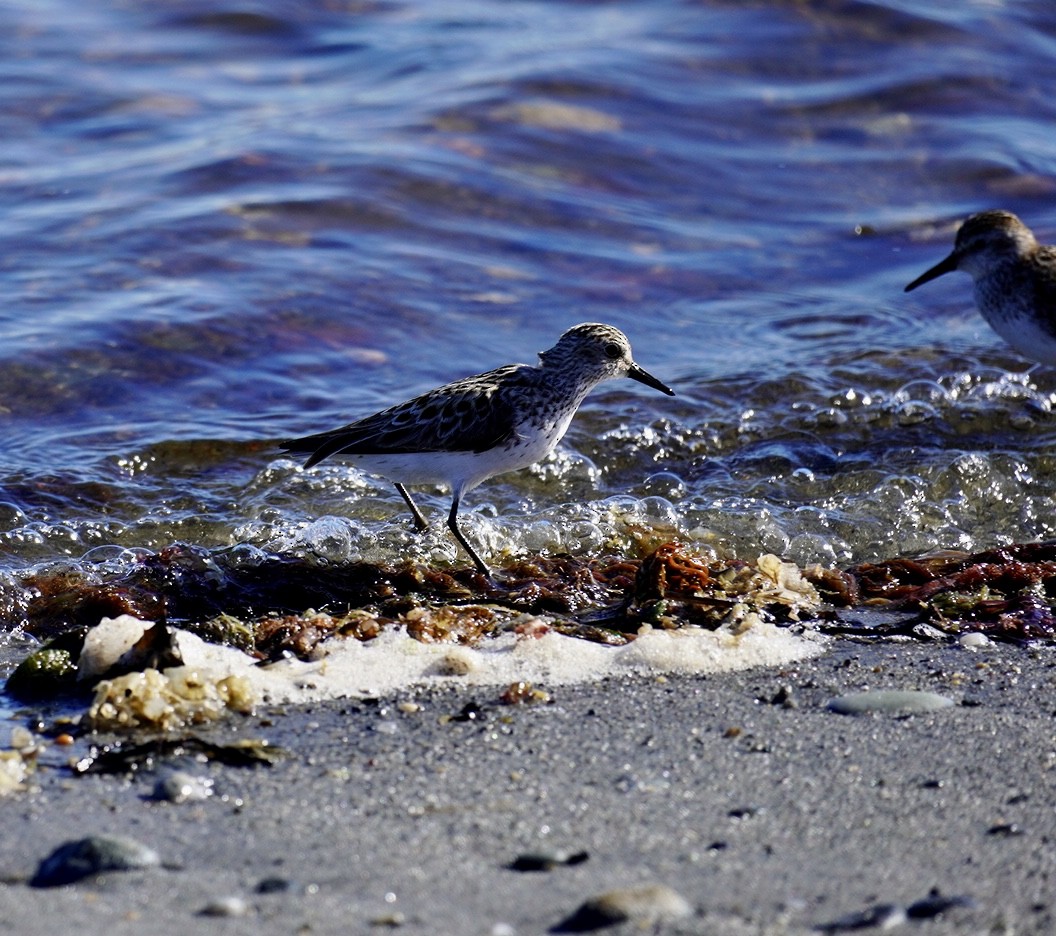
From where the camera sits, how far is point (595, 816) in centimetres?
364

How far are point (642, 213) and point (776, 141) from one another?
2067 millimetres

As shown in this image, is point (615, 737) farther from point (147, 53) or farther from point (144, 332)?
point (147, 53)

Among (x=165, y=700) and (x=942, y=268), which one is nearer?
(x=165, y=700)

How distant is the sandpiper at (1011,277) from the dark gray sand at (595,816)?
13.6ft

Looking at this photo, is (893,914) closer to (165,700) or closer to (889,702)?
(889,702)

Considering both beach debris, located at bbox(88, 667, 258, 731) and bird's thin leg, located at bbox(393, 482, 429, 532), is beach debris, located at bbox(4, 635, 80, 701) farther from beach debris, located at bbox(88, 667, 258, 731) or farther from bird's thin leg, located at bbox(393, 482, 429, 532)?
bird's thin leg, located at bbox(393, 482, 429, 532)

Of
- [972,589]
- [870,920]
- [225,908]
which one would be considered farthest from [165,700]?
[972,589]

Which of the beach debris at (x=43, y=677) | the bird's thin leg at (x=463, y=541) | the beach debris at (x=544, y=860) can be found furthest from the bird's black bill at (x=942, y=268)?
the beach debris at (x=544, y=860)

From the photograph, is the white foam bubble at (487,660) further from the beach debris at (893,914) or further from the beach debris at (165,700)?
the beach debris at (893,914)

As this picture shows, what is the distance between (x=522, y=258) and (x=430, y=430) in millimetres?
4548

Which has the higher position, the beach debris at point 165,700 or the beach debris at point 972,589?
the beach debris at point 165,700

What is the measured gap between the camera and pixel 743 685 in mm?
4613

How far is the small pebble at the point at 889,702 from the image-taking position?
4.32m

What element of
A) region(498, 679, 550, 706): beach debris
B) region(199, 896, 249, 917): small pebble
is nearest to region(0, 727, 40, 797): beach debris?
region(199, 896, 249, 917): small pebble
